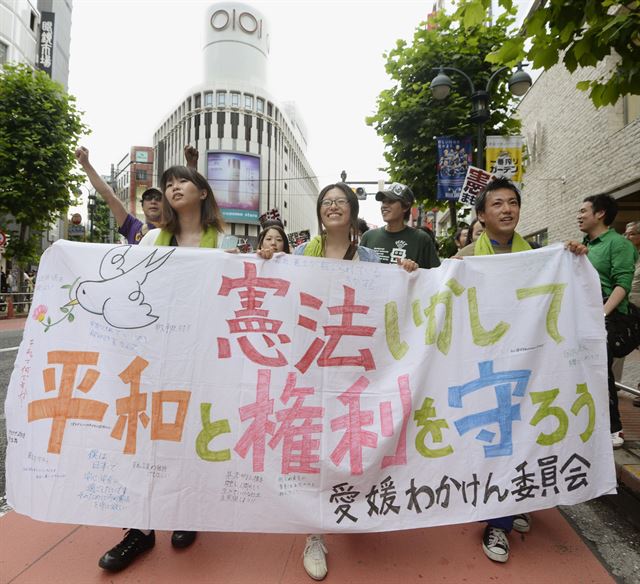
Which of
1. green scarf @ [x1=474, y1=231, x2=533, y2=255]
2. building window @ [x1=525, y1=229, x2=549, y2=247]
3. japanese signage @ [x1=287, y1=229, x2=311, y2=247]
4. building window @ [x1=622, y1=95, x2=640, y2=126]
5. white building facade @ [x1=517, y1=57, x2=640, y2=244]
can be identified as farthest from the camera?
japanese signage @ [x1=287, y1=229, x2=311, y2=247]

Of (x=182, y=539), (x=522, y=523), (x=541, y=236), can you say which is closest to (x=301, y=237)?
(x=541, y=236)

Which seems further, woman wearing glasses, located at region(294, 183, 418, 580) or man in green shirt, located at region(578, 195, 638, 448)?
man in green shirt, located at region(578, 195, 638, 448)

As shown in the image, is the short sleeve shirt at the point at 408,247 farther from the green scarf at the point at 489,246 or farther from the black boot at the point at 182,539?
the black boot at the point at 182,539

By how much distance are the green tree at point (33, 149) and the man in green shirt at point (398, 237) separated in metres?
15.6

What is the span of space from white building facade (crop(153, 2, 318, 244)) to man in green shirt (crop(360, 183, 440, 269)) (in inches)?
1699

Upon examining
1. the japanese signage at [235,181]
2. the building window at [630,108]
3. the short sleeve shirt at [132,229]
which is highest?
the japanese signage at [235,181]

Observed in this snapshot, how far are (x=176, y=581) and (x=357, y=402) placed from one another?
1.12 m

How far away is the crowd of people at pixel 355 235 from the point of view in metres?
2.13

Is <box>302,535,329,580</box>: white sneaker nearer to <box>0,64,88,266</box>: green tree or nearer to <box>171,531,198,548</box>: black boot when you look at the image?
<box>171,531,198,548</box>: black boot

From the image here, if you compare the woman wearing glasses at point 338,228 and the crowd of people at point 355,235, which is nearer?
the crowd of people at point 355,235

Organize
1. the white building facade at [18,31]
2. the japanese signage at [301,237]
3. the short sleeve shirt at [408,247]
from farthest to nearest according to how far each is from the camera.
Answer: the white building facade at [18,31]
the japanese signage at [301,237]
the short sleeve shirt at [408,247]

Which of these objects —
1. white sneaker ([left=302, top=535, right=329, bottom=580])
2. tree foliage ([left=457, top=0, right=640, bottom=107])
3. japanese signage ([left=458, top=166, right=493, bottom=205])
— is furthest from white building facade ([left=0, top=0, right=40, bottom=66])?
white sneaker ([left=302, top=535, right=329, bottom=580])

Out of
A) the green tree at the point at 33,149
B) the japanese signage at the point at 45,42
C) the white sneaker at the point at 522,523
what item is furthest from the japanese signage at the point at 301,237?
the japanese signage at the point at 45,42

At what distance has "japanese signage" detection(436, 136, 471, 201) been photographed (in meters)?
7.89
